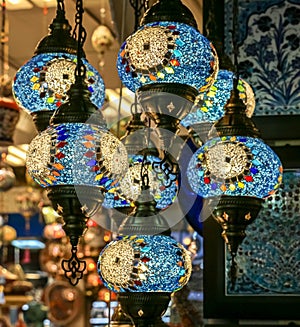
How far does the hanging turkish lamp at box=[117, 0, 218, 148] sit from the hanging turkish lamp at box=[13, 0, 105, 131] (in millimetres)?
271

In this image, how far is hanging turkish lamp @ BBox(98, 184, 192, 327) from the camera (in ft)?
6.13

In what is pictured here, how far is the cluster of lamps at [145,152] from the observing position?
1.78m

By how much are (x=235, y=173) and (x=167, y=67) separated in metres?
0.34

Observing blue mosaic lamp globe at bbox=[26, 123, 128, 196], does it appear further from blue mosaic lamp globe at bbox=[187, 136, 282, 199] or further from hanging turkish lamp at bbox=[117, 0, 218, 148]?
blue mosaic lamp globe at bbox=[187, 136, 282, 199]

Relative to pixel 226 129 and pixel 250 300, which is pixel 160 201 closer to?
pixel 226 129

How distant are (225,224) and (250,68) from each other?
1227 mm

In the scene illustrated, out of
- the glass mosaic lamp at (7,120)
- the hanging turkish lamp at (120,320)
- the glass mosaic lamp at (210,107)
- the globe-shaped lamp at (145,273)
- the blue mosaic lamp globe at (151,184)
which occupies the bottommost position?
the hanging turkish lamp at (120,320)

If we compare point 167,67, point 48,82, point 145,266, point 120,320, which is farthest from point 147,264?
point 120,320

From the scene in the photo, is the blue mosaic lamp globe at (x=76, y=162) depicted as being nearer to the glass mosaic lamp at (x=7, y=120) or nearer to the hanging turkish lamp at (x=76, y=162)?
the hanging turkish lamp at (x=76, y=162)

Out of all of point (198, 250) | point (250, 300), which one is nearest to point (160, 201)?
point (250, 300)

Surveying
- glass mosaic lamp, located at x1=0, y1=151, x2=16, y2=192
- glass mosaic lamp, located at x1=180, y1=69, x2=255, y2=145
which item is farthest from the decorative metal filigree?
glass mosaic lamp, located at x1=0, y1=151, x2=16, y2=192

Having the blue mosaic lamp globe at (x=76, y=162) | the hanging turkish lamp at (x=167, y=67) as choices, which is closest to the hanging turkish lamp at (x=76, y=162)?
the blue mosaic lamp globe at (x=76, y=162)

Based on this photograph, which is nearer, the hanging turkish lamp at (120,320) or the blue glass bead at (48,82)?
the blue glass bead at (48,82)

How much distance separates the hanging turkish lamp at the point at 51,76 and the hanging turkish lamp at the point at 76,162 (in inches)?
10.9
